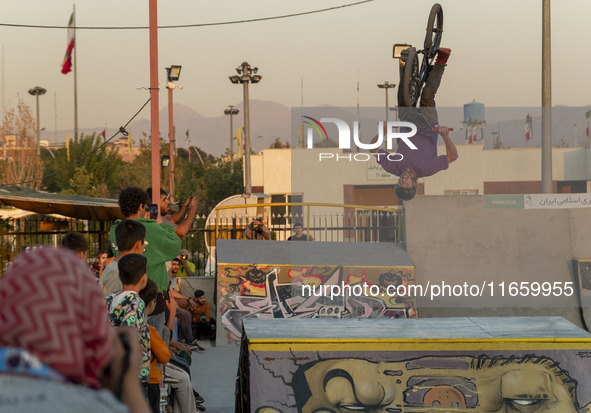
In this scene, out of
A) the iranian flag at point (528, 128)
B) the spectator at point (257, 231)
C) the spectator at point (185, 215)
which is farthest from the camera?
the spectator at point (257, 231)

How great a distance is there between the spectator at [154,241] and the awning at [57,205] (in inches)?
378

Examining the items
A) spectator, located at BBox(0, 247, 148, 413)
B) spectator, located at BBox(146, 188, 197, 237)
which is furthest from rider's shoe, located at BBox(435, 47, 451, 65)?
spectator, located at BBox(0, 247, 148, 413)

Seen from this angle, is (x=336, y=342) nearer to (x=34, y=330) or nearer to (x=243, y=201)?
(x=34, y=330)

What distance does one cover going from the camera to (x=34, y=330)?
134 centimetres

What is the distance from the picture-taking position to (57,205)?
16438 millimetres

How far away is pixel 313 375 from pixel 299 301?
6686 millimetres

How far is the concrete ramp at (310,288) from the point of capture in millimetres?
12289

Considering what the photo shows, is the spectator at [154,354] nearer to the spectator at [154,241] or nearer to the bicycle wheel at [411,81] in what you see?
the spectator at [154,241]

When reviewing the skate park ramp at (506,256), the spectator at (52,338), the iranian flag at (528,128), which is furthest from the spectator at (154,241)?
the iranian flag at (528,128)

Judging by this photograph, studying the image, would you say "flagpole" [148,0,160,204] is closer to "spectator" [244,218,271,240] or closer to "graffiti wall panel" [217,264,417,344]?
"graffiti wall panel" [217,264,417,344]

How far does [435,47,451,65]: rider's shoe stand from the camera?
440 inches

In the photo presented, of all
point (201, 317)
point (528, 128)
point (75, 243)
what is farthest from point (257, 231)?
point (75, 243)

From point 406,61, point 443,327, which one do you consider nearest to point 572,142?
point 406,61

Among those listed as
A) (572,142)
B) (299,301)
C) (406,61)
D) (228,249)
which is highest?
(406,61)
